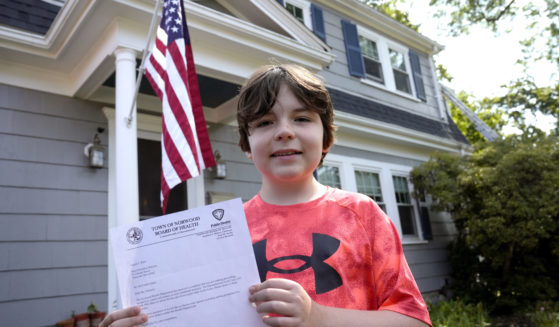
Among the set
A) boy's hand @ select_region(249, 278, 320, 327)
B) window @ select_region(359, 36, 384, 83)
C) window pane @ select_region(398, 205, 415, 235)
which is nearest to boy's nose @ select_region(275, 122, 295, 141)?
boy's hand @ select_region(249, 278, 320, 327)

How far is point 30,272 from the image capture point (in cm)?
393

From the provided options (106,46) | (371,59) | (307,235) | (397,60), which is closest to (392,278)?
(307,235)

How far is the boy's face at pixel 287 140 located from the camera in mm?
1229

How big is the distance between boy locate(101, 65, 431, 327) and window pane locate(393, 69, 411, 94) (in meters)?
8.92

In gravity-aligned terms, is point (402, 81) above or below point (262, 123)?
above

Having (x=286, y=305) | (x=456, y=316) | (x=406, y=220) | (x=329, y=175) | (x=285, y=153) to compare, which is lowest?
(x=456, y=316)

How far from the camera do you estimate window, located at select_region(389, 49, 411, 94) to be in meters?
9.73

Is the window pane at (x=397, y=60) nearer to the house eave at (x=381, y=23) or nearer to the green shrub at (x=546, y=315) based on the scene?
the house eave at (x=381, y=23)

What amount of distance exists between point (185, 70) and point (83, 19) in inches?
54.3

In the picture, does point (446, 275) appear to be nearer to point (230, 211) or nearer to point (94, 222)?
point (94, 222)

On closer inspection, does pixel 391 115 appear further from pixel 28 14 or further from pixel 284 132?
pixel 284 132

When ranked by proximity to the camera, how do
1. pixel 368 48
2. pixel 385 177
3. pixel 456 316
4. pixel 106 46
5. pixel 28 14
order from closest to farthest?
pixel 106 46 < pixel 28 14 < pixel 456 316 < pixel 385 177 < pixel 368 48

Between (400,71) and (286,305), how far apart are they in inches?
380

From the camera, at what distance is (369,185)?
807 cm
